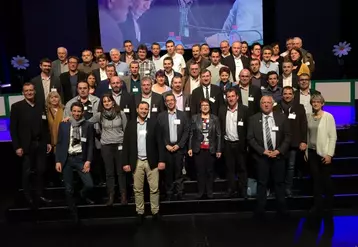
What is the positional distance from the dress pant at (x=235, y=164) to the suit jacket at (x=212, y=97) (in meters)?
0.63

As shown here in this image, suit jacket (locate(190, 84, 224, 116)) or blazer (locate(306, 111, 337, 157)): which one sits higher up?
suit jacket (locate(190, 84, 224, 116))

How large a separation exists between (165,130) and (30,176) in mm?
2052

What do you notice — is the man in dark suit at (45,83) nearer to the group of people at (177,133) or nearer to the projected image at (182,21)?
the group of people at (177,133)

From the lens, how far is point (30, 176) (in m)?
5.86

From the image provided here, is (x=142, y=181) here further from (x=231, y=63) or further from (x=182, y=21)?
(x=182, y=21)

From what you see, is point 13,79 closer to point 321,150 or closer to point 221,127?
point 221,127

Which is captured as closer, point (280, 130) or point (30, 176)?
point (280, 130)

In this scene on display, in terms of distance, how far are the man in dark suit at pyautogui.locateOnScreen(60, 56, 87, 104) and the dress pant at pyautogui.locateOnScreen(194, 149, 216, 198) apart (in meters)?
2.15

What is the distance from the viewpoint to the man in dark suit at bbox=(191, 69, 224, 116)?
19.3 feet

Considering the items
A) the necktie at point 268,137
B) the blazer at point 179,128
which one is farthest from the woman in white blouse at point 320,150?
the blazer at point 179,128

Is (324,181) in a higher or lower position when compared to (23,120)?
lower

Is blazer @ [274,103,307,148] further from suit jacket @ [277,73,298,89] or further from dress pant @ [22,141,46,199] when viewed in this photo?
dress pant @ [22,141,46,199]

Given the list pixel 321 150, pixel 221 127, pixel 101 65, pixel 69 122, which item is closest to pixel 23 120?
pixel 69 122

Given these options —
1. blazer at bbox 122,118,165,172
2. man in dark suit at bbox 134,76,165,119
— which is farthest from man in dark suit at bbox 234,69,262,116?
blazer at bbox 122,118,165,172
